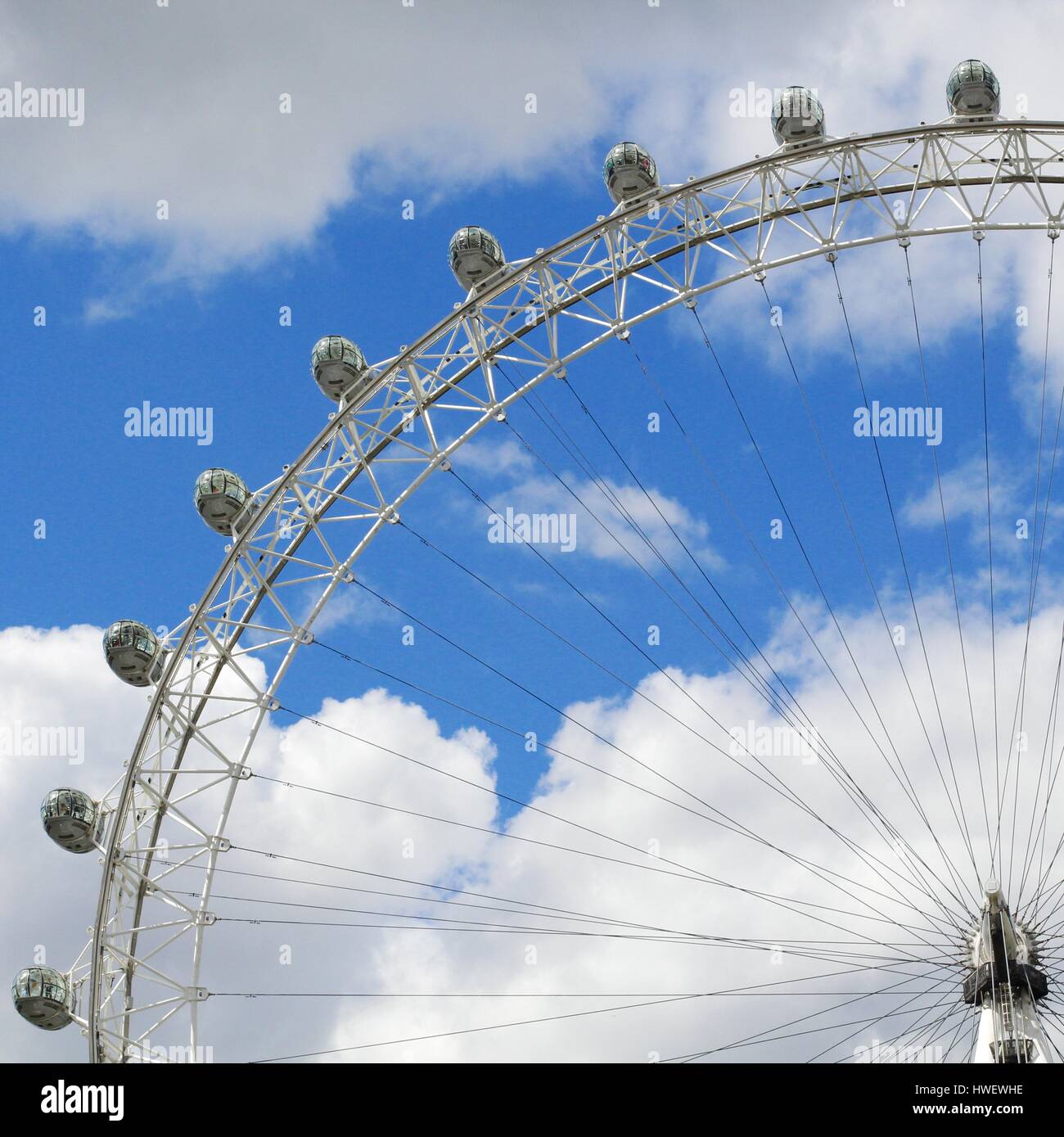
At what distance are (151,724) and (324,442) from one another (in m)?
6.55

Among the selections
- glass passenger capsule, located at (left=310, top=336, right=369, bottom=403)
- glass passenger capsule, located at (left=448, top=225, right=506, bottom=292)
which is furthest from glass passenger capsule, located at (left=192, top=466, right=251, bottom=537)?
glass passenger capsule, located at (left=448, top=225, right=506, bottom=292)

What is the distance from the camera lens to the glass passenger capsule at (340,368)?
3238 centimetres

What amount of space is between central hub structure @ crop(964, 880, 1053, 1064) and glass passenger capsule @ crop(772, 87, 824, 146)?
13838 mm

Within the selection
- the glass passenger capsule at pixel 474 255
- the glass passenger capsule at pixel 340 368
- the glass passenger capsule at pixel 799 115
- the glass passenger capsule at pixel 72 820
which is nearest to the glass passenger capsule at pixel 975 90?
the glass passenger capsule at pixel 799 115

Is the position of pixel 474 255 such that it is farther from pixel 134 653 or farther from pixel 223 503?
pixel 134 653

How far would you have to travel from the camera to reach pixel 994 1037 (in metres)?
27.5

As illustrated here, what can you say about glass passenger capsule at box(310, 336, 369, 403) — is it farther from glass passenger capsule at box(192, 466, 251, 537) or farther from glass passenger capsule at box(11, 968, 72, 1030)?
glass passenger capsule at box(11, 968, 72, 1030)

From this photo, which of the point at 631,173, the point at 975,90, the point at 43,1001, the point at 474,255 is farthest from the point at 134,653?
the point at 975,90

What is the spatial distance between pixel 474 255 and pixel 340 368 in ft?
11.3

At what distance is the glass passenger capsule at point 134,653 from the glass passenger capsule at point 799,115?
52.3 ft

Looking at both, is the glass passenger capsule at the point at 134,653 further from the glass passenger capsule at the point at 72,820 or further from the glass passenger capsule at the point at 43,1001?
the glass passenger capsule at the point at 43,1001

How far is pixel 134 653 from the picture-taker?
33.8 metres

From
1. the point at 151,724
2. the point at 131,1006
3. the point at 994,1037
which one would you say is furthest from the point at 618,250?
the point at 131,1006
